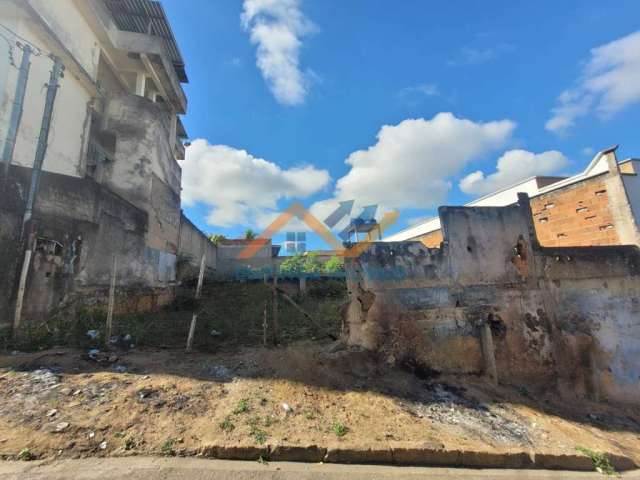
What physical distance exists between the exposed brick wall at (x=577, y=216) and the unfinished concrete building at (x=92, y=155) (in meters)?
11.3

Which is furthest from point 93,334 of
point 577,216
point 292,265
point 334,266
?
point 577,216

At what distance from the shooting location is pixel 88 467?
8.07ft

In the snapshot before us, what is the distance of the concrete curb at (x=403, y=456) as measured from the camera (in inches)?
111

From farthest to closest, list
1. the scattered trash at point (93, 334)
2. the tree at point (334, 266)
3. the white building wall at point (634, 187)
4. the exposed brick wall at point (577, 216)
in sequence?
the tree at point (334, 266), the exposed brick wall at point (577, 216), the white building wall at point (634, 187), the scattered trash at point (93, 334)

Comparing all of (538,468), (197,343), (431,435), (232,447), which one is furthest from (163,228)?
(538,468)

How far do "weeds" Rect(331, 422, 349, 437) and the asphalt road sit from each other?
13.1 inches

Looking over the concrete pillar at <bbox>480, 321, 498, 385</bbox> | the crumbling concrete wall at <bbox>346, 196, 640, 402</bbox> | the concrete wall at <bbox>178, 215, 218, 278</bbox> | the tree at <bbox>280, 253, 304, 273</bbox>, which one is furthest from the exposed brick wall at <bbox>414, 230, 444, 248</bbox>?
the concrete wall at <bbox>178, 215, 218, 278</bbox>

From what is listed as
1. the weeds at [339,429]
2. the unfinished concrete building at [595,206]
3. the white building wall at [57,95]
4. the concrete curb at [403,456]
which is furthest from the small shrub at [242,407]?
the white building wall at [57,95]

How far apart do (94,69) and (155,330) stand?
845 centimetres

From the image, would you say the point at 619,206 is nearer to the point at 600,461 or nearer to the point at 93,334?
the point at 600,461

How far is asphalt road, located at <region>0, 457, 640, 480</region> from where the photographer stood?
2365mm

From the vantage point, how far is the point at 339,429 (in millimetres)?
3234

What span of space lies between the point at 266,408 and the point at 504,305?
4.53 m

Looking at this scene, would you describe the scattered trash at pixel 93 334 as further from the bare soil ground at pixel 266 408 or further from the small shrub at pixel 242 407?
the small shrub at pixel 242 407
